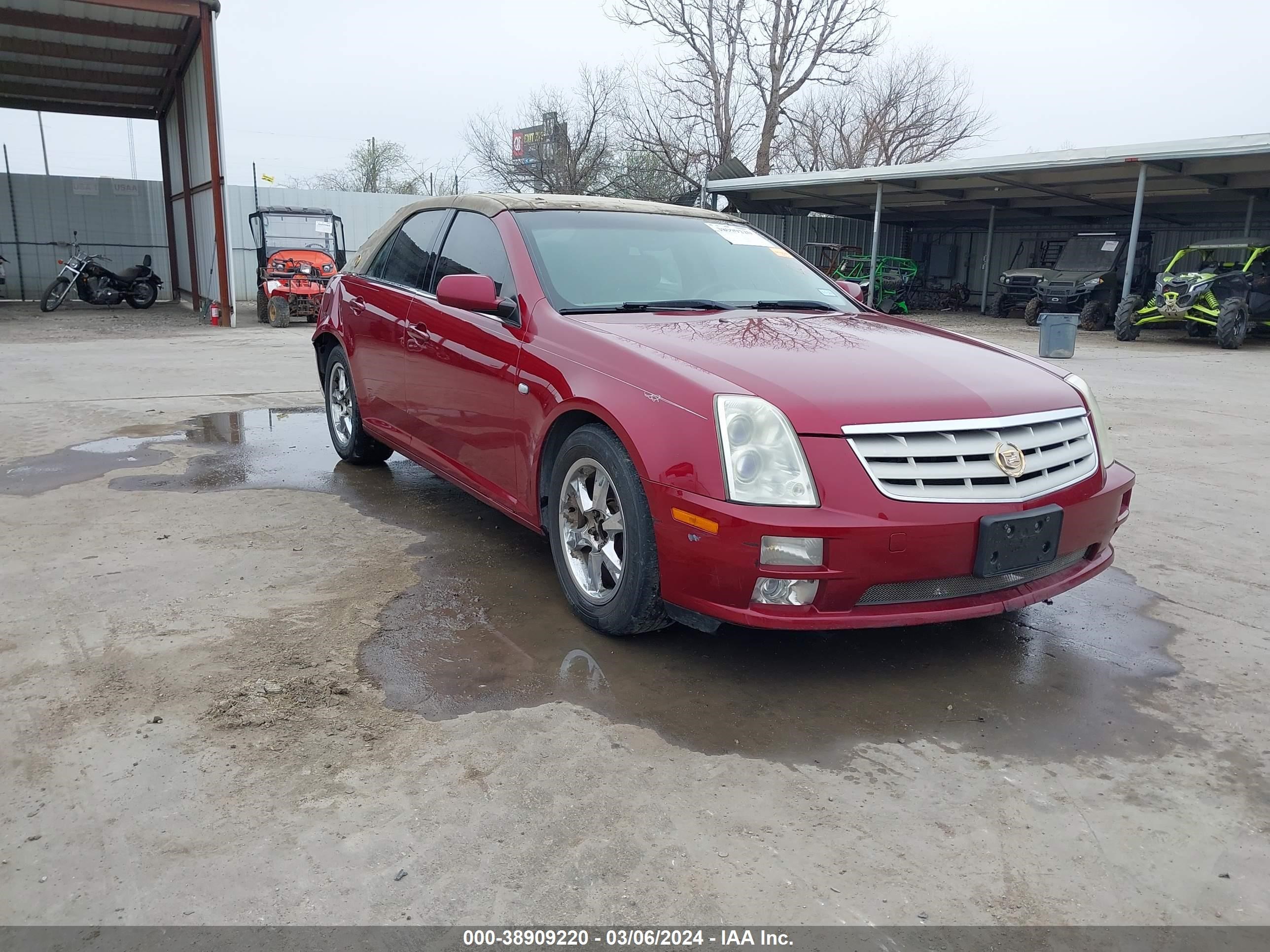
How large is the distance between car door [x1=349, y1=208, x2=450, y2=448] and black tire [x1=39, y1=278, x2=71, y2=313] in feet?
52.8

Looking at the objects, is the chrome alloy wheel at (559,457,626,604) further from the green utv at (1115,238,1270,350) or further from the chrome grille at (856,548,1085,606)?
the green utv at (1115,238,1270,350)

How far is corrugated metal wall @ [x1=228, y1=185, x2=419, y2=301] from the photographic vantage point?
21.8m

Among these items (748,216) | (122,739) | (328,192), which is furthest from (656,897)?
(748,216)

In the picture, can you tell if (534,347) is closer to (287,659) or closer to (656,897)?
(287,659)

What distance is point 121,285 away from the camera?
19.0 m

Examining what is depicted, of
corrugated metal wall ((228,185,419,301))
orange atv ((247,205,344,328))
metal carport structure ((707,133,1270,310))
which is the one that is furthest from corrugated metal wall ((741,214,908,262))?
orange atv ((247,205,344,328))

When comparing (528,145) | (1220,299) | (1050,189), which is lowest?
(1220,299)

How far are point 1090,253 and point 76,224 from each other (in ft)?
74.7

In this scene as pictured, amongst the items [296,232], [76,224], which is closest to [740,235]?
[296,232]

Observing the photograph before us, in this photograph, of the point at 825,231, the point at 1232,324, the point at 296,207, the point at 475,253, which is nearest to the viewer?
the point at 475,253

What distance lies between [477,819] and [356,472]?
3.72 metres

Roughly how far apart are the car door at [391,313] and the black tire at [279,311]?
37.0 ft

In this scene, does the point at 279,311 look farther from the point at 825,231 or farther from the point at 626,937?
the point at 825,231

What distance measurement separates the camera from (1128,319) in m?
16.8
